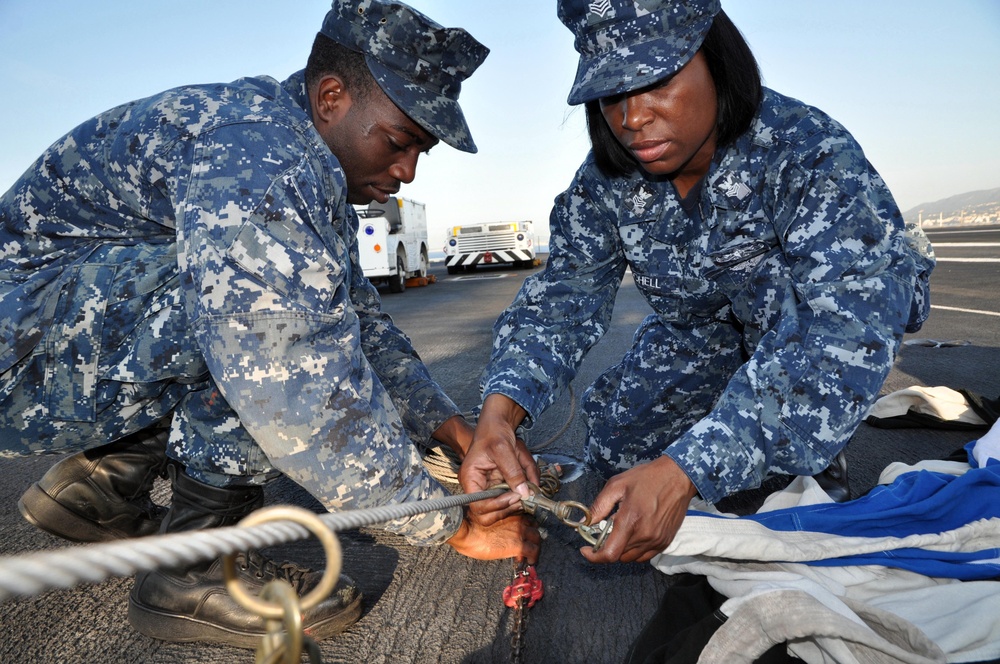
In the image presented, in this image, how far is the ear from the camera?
2.04 m

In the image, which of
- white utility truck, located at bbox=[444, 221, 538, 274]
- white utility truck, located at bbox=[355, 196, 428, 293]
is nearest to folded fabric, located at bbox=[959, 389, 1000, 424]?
white utility truck, located at bbox=[355, 196, 428, 293]

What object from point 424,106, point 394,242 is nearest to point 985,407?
point 424,106

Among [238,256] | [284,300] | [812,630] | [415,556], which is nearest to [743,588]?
[812,630]

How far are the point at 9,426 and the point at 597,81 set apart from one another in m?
1.78

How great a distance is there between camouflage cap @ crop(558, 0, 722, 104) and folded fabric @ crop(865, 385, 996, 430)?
1779 mm

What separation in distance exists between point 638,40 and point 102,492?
1.97 metres

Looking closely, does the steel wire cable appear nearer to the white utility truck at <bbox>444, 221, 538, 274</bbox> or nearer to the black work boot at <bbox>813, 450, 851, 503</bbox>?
the black work boot at <bbox>813, 450, 851, 503</bbox>

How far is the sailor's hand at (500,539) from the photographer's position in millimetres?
1818

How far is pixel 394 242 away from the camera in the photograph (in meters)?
13.6

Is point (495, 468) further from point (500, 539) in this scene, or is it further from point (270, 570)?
point (270, 570)

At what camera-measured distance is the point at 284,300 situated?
1.44 m

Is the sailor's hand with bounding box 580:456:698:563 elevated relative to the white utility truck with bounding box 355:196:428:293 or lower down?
elevated

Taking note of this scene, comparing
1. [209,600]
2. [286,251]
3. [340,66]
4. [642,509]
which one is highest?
[340,66]

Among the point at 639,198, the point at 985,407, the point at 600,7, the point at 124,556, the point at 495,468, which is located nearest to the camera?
the point at 124,556
